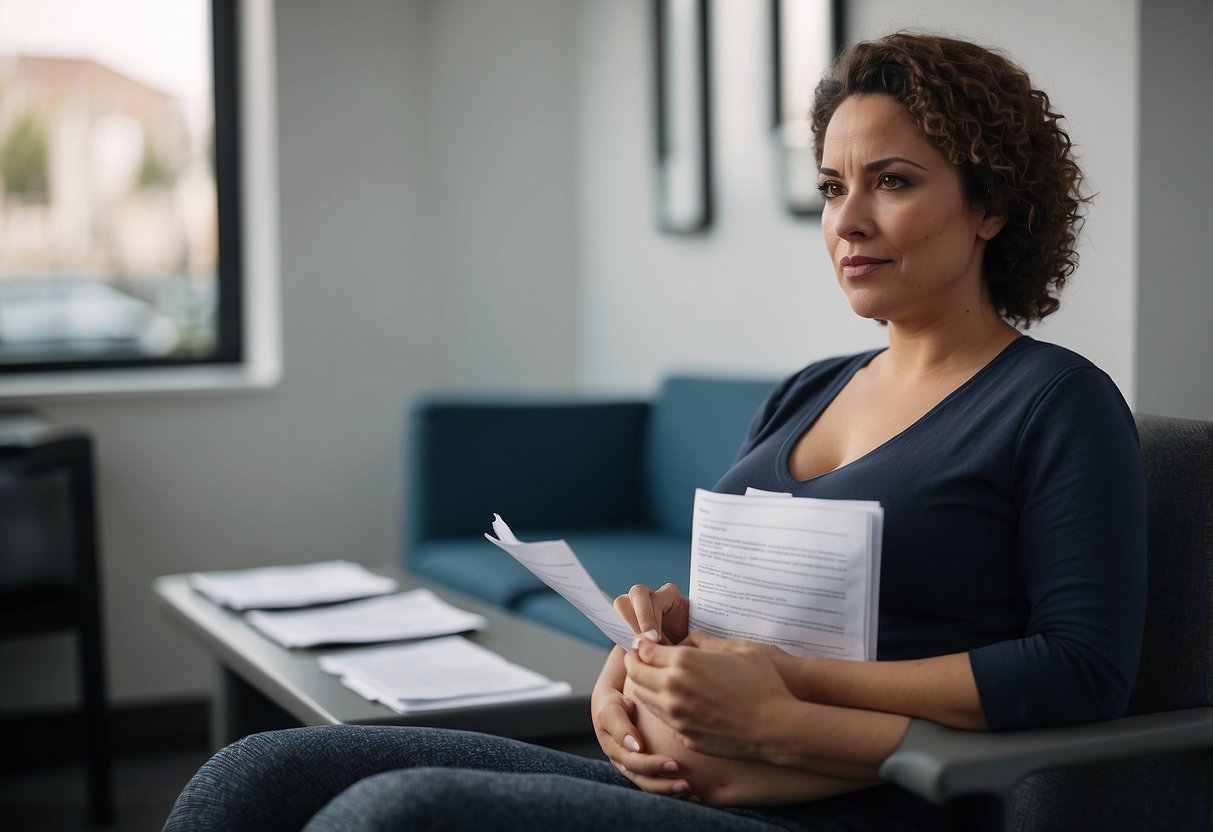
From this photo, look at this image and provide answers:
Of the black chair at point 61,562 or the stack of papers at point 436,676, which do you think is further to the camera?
the black chair at point 61,562

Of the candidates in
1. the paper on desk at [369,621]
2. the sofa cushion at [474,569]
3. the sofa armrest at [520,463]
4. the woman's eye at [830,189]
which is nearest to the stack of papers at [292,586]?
the paper on desk at [369,621]

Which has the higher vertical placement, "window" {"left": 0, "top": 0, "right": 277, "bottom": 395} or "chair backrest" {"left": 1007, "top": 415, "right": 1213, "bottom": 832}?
"window" {"left": 0, "top": 0, "right": 277, "bottom": 395}

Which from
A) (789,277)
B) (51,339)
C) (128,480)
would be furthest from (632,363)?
(51,339)

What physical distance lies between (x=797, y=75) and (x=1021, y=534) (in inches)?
81.3

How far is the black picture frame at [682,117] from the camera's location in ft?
11.5

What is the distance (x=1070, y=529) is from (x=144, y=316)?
340 cm

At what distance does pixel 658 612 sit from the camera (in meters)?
1.41

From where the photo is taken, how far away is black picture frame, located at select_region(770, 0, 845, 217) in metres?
2.98

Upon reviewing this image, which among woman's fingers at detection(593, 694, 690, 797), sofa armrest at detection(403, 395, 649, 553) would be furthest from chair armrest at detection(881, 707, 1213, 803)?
sofa armrest at detection(403, 395, 649, 553)

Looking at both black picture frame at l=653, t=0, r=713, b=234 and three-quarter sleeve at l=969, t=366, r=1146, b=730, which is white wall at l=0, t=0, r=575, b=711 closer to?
black picture frame at l=653, t=0, r=713, b=234

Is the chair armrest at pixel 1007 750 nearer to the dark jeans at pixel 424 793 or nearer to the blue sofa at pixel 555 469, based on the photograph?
the dark jeans at pixel 424 793

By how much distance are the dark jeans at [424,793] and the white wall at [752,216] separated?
1.31 meters

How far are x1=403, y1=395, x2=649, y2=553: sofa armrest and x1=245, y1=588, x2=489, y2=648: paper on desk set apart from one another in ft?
3.42

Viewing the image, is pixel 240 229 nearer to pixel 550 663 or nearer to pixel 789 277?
pixel 789 277
